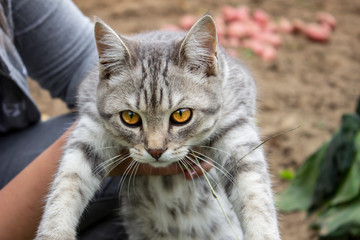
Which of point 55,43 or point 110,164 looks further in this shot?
point 55,43

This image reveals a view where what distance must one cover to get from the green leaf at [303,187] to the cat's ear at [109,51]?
1711 millimetres

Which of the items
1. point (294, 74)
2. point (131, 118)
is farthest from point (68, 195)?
point (294, 74)

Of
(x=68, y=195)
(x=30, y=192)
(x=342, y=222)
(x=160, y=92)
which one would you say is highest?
(x=160, y=92)

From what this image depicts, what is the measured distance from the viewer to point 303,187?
305cm

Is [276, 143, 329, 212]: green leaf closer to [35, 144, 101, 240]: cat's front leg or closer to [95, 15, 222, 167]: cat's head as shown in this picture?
[95, 15, 222, 167]: cat's head

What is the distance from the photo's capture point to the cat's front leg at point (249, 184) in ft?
5.28

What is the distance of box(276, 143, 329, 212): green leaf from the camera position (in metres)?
2.99

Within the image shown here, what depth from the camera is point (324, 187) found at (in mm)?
2748

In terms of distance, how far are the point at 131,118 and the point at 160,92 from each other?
0.16 metres

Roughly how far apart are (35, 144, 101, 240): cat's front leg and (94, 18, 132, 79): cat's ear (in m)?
0.37

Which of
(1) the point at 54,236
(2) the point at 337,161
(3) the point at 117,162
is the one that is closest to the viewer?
(1) the point at 54,236

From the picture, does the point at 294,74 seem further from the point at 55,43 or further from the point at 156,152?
the point at 156,152

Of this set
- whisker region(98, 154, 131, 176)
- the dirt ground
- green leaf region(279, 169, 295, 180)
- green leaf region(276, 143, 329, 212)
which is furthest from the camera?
the dirt ground

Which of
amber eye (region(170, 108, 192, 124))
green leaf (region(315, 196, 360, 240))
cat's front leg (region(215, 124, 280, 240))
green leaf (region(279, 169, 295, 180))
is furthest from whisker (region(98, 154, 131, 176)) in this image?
green leaf (region(279, 169, 295, 180))
